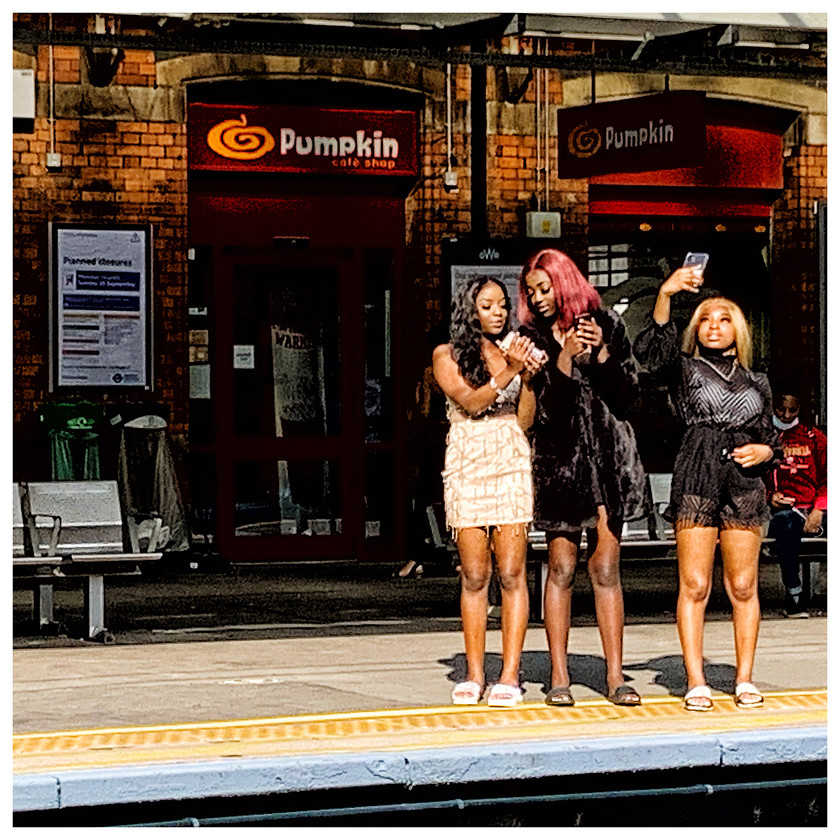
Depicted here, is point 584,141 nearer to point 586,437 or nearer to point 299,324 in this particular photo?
point 299,324

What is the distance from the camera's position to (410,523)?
13523 mm

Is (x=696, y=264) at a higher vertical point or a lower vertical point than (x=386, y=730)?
higher

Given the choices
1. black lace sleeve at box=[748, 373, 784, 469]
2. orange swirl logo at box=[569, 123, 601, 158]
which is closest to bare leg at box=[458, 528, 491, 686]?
black lace sleeve at box=[748, 373, 784, 469]

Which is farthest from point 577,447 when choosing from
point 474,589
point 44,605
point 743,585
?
point 44,605

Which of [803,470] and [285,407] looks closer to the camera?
[803,470]

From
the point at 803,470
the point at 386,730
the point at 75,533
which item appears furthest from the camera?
the point at 803,470

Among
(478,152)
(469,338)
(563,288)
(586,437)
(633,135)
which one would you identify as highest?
(478,152)

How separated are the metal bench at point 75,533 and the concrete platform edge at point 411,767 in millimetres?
3643

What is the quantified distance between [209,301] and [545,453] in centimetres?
621

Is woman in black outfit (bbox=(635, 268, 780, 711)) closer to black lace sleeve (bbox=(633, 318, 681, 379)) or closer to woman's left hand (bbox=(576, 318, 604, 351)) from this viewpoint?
black lace sleeve (bbox=(633, 318, 681, 379))

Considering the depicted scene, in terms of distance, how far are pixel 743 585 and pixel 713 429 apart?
635 millimetres

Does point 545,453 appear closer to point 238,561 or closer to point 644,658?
point 644,658

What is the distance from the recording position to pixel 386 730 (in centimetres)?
708
